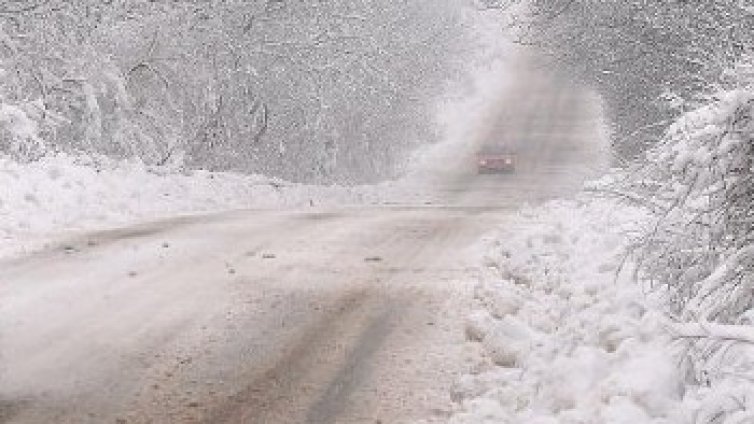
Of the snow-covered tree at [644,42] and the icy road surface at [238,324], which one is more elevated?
the snow-covered tree at [644,42]

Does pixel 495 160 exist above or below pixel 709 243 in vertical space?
below

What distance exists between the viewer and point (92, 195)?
51.2 ft

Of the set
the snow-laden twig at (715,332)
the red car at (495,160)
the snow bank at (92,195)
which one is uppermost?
the snow-laden twig at (715,332)

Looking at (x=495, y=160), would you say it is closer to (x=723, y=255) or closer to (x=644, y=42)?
(x=644, y=42)

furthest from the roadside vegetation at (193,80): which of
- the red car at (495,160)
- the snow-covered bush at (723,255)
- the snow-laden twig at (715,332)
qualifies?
the snow-laden twig at (715,332)

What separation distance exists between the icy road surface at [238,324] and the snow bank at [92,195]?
1.22m

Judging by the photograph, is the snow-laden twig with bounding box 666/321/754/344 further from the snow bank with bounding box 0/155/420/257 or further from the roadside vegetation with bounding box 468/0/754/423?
the snow bank with bounding box 0/155/420/257

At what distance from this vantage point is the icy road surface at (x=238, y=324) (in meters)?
6.21

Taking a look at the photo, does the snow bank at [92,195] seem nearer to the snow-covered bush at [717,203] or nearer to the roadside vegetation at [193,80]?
the roadside vegetation at [193,80]

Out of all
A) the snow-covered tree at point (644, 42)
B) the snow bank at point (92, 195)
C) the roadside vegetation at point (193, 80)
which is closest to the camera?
the snow bank at point (92, 195)

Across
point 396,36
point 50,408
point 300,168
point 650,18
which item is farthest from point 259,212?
point 396,36

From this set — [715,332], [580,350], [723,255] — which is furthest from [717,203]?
[580,350]

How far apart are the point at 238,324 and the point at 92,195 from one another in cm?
839

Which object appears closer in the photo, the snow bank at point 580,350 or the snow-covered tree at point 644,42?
the snow bank at point 580,350
